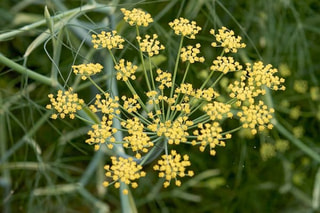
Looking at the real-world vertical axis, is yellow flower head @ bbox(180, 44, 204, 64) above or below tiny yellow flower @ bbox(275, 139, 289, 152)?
above

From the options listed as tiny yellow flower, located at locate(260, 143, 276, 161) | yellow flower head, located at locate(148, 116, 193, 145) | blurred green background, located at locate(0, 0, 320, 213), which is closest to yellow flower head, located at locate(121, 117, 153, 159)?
yellow flower head, located at locate(148, 116, 193, 145)

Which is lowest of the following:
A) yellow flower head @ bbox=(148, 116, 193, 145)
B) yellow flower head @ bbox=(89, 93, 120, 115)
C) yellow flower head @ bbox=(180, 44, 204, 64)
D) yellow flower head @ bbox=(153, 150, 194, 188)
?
yellow flower head @ bbox=(153, 150, 194, 188)

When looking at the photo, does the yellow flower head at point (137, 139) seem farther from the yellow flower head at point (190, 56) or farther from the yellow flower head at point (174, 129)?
the yellow flower head at point (190, 56)

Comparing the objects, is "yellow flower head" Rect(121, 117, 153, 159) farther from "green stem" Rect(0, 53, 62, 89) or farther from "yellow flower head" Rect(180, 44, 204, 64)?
"green stem" Rect(0, 53, 62, 89)

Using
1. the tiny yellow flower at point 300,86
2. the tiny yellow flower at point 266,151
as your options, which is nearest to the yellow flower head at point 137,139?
the tiny yellow flower at point 266,151

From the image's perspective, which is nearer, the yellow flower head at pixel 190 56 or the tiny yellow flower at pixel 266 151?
the yellow flower head at pixel 190 56

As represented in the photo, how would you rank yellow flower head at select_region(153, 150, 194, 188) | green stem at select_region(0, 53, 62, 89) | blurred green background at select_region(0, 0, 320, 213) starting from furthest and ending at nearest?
blurred green background at select_region(0, 0, 320, 213) < green stem at select_region(0, 53, 62, 89) < yellow flower head at select_region(153, 150, 194, 188)

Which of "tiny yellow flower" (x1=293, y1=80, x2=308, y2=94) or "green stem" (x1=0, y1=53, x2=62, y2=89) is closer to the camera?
"green stem" (x1=0, y1=53, x2=62, y2=89)

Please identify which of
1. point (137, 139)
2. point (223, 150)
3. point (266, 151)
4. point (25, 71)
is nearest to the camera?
point (137, 139)

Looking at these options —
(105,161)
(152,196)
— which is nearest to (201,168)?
(152,196)

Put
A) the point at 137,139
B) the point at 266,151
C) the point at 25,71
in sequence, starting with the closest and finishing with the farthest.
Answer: the point at 137,139 → the point at 25,71 → the point at 266,151

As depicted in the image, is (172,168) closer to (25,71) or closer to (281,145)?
(25,71)

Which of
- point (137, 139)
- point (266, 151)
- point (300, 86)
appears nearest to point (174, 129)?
point (137, 139)
